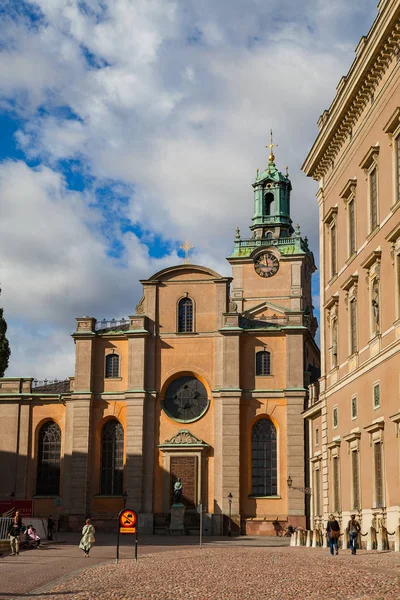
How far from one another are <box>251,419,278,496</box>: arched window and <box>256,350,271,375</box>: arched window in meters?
3.04

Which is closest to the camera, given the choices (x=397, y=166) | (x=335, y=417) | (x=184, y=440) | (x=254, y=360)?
(x=397, y=166)

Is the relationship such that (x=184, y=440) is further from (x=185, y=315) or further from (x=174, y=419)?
(x=185, y=315)

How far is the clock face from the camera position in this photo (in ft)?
277

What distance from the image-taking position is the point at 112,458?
200ft

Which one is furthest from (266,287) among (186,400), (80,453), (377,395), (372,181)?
(377,395)

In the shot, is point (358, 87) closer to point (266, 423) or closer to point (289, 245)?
point (266, 423)

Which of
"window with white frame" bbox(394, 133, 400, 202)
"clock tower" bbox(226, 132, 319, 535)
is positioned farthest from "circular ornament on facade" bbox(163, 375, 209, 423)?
"window with white frame" bbox(394, 133, 400, 202)

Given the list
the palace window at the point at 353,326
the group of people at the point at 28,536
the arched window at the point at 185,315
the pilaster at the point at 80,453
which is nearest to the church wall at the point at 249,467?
the arched window at the point at 185,315

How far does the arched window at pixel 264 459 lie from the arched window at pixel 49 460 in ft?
A: 43.1

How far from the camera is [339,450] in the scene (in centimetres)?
3728

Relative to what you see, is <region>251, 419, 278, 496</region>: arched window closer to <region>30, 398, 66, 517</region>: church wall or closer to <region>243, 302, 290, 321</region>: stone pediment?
<region>30, 398, 66, 517</region>: church wall

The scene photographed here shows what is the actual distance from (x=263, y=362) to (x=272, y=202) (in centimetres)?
3466

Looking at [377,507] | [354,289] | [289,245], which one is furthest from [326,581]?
[289,245]

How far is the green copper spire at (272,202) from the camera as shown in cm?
8975
